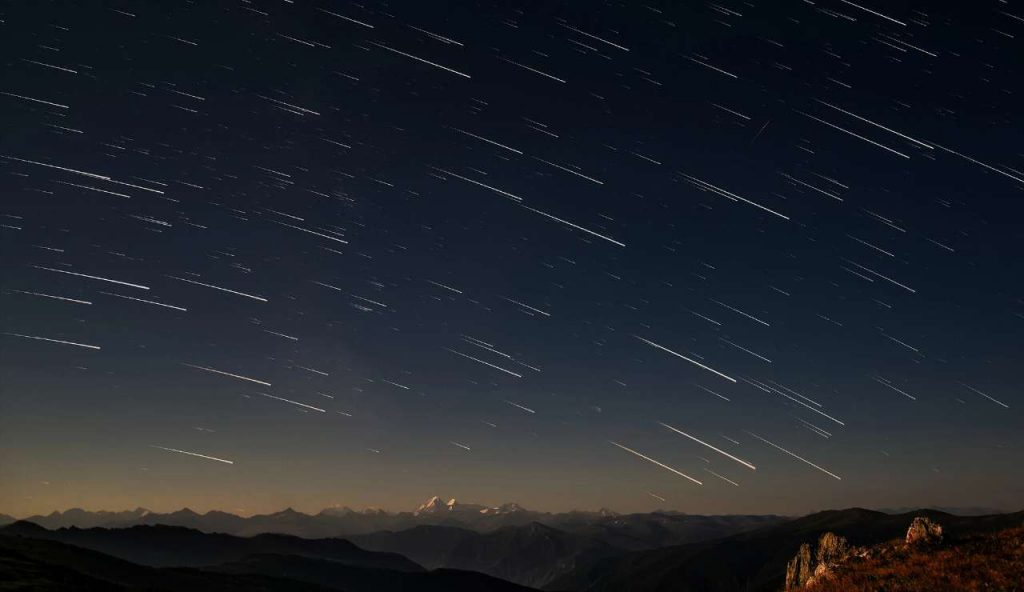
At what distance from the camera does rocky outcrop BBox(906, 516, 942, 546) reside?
21312mm

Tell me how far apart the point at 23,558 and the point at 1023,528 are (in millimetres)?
172852

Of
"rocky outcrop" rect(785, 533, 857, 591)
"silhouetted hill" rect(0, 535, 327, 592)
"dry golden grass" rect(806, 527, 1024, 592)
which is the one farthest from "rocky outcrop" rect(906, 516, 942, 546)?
"silhouetted hill" rect(0, 535, 327, 592)

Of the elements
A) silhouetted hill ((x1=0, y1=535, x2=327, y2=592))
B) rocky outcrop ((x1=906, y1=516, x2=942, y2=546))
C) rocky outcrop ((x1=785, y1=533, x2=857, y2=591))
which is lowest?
silhouetted hill ((x1=0, y1=535, x2=327, y2=592))

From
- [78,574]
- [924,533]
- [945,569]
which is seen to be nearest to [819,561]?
[924,533]

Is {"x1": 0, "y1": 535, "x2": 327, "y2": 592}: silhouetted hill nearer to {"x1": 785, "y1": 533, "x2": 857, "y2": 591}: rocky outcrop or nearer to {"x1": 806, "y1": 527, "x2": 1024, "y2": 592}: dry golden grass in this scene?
{"x1": 785, "y1": 533, "x2": 857, "y2": 591}: rocky outcrop

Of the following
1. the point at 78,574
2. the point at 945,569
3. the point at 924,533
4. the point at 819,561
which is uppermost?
the point at 924,533

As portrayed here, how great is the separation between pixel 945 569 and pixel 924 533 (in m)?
8.95

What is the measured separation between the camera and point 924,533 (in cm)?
2419

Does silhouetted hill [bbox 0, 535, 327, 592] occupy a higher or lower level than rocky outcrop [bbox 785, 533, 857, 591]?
lower

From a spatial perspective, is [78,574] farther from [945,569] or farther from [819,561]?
[945,569]

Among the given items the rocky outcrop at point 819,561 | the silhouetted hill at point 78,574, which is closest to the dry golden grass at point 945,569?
the rocky outcrop at point 819,561

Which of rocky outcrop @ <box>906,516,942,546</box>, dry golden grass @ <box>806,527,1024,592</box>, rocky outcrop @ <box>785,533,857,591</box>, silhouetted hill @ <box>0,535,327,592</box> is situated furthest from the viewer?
silhouetted hill @ <box>0,535,327,592</box>

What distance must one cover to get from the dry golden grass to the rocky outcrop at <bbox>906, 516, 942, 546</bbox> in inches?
30.2

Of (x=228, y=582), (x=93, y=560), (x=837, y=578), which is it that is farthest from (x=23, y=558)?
(x=837, y=578)
